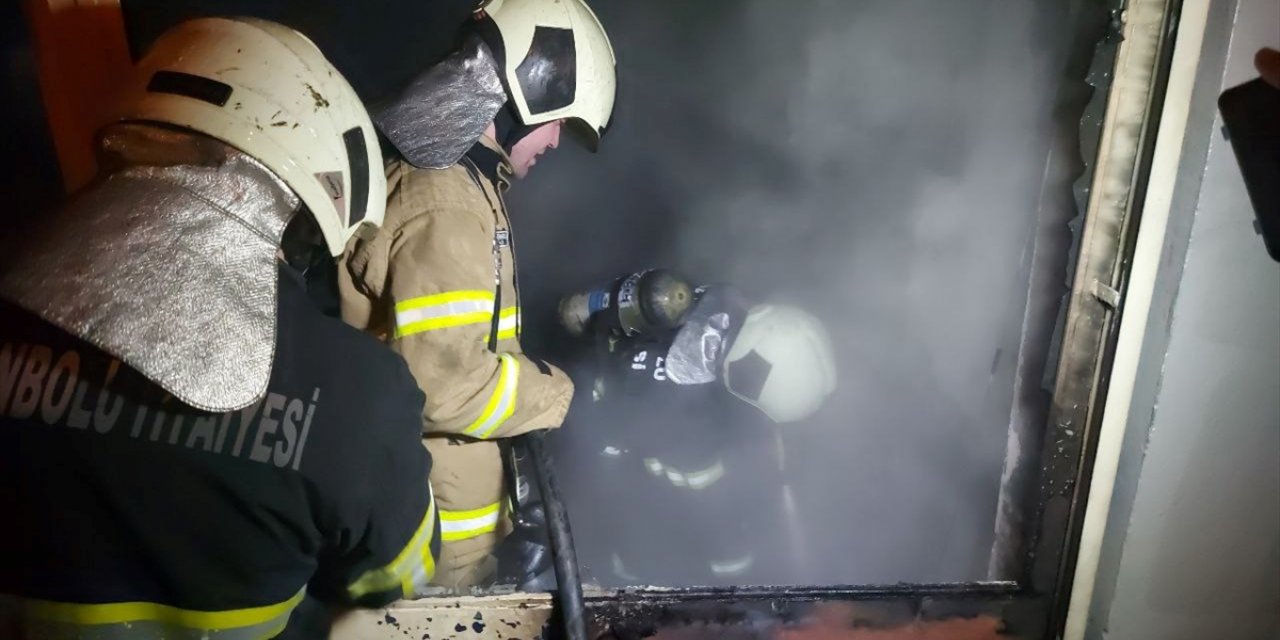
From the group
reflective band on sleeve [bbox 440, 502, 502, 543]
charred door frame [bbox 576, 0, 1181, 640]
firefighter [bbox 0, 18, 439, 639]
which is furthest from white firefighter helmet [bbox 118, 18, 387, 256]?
charred door frame [bbox 576, 0, 1181, 640]

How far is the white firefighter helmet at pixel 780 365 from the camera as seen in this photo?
264 cm

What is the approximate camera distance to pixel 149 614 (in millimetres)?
1227

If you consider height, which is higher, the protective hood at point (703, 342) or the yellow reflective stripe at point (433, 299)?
the yellow reflective stripe at point (433, 299)

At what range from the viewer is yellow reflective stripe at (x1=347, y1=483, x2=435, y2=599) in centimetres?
145

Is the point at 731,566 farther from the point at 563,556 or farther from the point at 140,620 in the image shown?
the point at 140,620

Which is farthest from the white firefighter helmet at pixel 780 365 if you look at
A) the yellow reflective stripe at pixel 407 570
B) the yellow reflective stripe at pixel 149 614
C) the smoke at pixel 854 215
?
the yellow reflective stripe at pixel 149 614

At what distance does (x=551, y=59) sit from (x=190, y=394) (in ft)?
4.69

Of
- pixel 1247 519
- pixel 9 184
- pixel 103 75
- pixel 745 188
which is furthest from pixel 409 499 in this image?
pixel 745 188

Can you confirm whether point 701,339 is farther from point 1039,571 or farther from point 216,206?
point 216,206

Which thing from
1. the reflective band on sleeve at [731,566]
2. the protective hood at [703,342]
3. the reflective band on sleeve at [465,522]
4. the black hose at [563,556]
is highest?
the protective hood at [703,342]

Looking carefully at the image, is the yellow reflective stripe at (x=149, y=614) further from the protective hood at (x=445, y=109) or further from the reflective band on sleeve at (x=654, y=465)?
the reflective band on sleeve at (x=654, y=465)

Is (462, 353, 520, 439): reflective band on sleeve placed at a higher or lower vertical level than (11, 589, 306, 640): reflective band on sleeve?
higher

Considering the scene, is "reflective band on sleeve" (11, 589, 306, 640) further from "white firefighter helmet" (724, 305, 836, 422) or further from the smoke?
the smoke

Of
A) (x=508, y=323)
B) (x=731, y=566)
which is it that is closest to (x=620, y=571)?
(x=731, y=566)
